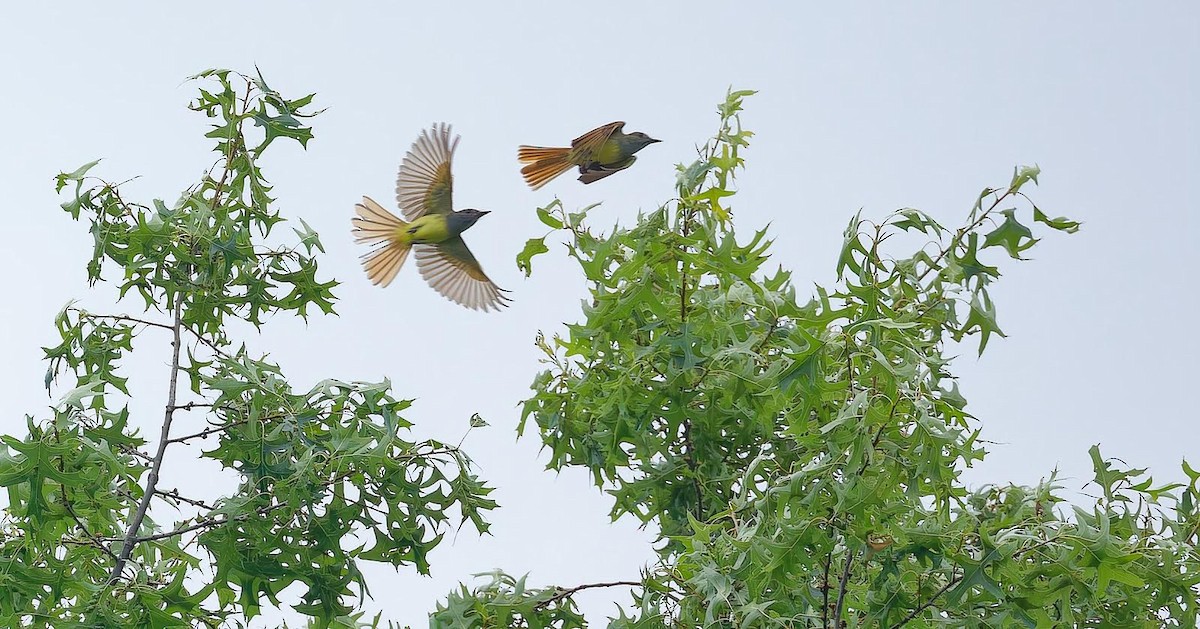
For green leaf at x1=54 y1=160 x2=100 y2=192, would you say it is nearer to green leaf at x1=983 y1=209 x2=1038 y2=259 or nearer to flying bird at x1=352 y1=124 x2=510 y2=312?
flying bird at x1=352 y1=124 x2=510 y2=312

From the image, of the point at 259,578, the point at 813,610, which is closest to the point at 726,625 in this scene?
the point at 813,610

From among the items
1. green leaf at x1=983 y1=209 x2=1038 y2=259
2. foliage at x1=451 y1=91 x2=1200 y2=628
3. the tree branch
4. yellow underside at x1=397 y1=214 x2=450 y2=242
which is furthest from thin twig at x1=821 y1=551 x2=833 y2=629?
yellow underside at x1=397 y1=214 x2=450 y2=242

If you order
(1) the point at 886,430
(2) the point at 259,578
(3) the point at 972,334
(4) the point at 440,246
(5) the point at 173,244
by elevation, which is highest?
(4) the point at 440,246

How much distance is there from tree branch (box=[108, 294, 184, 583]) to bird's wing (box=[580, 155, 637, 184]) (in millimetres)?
1973

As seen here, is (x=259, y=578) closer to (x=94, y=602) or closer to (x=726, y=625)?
(x=94, y=602)

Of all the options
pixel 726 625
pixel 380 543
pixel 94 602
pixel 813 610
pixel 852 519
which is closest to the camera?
pixel 852 519

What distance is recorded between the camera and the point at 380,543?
5000mm

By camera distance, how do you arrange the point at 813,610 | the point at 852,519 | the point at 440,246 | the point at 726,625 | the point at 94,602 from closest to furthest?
the point at 852,519
the point at 726,625
the point at 813,610
the point at 94,602
the point at 440,246

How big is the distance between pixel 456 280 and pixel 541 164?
3.40 feet

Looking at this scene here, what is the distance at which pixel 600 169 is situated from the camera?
246 inches

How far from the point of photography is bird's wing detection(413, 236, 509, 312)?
276 inches

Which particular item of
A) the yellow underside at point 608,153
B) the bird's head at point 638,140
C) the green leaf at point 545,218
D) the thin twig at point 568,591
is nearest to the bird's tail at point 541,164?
the yellow underside at point 608,153

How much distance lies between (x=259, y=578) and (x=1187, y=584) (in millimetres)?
3176

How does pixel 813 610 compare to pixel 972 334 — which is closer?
pixel 813 610
